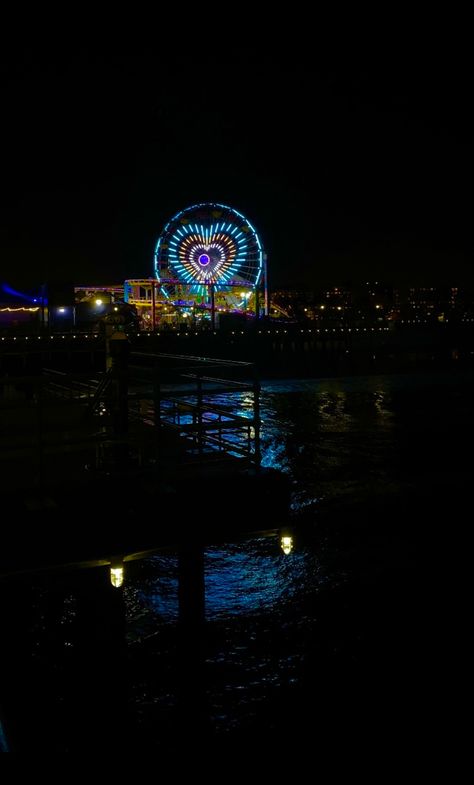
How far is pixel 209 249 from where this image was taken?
2643 inches

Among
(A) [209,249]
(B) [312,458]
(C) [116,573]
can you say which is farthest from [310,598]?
(A) [209,249]

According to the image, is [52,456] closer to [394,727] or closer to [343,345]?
[394,727]

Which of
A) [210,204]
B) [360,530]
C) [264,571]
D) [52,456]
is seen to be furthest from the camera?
[210,204]

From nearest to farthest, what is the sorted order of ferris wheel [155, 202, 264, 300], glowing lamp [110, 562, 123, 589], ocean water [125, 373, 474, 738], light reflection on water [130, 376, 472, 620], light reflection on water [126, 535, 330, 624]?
ocean water [125, 373, 474, 738], glowing lamp [110, 562, 123, 589], light reflection on water [126, 535, 330, 624], light reflection on water [130, 376, 472, 620], ferris wheel [155, 202, 264, 300]

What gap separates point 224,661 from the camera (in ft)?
23.1

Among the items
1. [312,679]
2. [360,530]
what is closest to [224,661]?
[312,679]

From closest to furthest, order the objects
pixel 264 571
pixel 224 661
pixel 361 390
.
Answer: pixel 224 661 < pixel 264 571 < pixel 361 390

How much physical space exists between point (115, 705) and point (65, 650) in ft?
3.39

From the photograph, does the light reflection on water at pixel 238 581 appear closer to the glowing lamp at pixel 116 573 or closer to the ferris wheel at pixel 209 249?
the glowing lamp at pixel 116 573

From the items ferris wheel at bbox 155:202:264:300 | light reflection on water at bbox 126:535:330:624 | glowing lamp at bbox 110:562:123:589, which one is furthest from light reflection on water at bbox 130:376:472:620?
ferris wheel at bbox 155:202:264:300

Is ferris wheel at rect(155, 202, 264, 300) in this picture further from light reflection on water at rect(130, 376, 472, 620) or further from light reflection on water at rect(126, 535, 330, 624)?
light reflection on water at rect(126, 535, 330, 624)

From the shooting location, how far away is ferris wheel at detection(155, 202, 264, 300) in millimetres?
66250

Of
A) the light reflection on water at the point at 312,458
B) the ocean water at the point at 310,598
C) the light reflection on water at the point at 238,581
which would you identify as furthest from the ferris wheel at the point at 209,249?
the light reflection on water at the point at 238,581

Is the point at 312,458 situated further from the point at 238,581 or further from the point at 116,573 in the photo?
the point at 116,573
